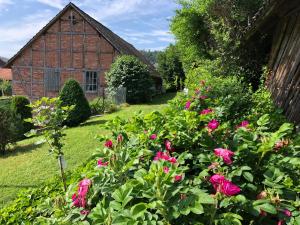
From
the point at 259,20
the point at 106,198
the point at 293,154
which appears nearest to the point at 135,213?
the point at 106,198

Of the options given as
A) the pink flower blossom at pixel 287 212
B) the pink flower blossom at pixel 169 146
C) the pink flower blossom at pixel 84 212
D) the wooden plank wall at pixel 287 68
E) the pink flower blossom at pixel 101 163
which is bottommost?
the pink flower blossom at pixel 84 212

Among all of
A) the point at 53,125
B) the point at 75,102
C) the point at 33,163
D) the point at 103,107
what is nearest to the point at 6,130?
the point at 33,163

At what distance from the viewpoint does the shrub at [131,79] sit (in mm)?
19062

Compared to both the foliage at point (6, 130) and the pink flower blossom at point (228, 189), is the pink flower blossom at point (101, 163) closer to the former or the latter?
the pink flower blossom at point (228, 189)

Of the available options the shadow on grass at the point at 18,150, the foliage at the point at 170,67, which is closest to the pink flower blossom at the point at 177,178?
the shadow on grass at the point at 18,150

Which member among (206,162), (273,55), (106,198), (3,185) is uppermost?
(273,55)

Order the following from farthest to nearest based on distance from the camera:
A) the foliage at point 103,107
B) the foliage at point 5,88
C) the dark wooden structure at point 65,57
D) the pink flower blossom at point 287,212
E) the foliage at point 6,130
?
the foliage at point 5,88 → the dark wooden structure at point 65,57 → the foliage at point 103,107 → the foliage at point 6,130 → the pink flower blossom at point 287,212

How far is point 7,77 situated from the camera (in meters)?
45.8

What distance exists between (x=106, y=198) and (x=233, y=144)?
0.91 metres

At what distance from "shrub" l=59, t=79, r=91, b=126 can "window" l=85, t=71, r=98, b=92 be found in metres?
7.67

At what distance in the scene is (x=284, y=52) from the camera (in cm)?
590

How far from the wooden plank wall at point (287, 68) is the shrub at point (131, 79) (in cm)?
1282

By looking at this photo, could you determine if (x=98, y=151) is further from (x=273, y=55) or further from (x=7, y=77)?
(x=7, y=77)

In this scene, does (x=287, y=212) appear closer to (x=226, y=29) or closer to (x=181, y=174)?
(x=181, y=174)
